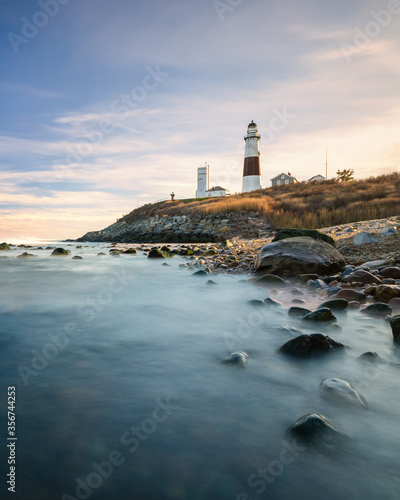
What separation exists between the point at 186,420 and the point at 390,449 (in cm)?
109

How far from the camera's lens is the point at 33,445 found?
62.7 inches

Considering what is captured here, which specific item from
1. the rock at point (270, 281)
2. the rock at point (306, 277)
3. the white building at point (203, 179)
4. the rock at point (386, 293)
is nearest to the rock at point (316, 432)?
the rock at point (386, 293)

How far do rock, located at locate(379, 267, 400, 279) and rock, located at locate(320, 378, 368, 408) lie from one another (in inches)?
167

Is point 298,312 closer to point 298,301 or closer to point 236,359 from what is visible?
point 298,301

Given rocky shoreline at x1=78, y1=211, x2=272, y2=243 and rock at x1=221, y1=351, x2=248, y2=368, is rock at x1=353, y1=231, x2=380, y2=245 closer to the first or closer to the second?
rock at x1=221, y1=351, x2=248, y2=368

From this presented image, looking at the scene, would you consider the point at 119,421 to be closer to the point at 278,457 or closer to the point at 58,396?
the point at 58,396

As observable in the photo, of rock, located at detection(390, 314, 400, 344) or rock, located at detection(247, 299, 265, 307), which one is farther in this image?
rock, located at detection(247, 299, 265, 307)

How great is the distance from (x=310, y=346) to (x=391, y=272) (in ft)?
12.8

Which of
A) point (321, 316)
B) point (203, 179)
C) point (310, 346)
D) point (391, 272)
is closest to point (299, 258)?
point (391, 272)

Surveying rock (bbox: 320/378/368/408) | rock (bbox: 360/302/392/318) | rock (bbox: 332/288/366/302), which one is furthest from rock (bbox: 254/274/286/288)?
rock (bbox: 320/378/368/408)

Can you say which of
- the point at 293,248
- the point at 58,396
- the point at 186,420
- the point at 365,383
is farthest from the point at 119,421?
the point at 293,248

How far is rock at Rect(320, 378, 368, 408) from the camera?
1.99m

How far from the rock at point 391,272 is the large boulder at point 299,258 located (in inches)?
42.3

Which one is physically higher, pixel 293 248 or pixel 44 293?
pixel 293 248
